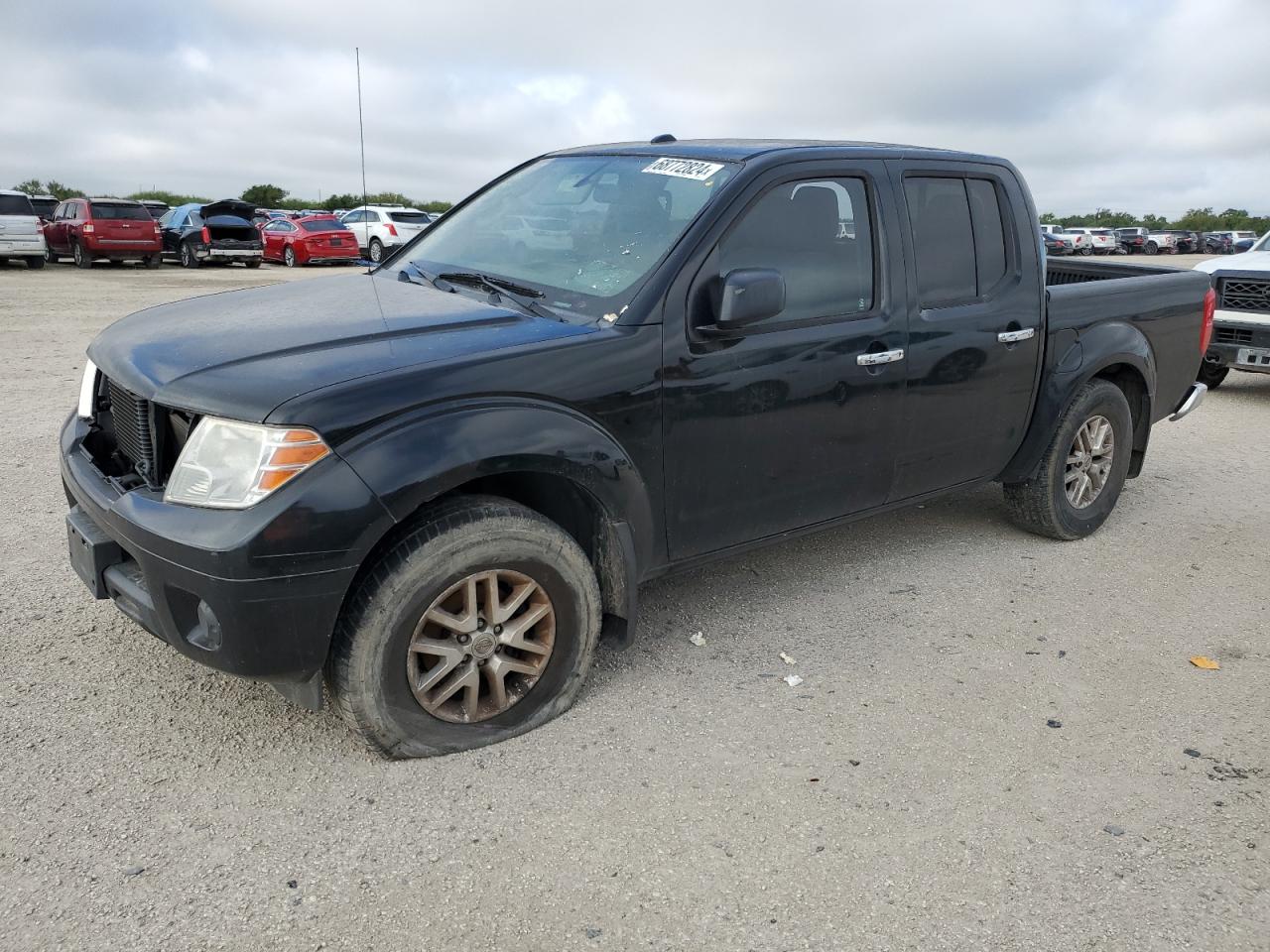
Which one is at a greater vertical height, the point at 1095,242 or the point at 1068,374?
the point at 1068,374

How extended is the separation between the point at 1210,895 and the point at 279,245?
27397 mm

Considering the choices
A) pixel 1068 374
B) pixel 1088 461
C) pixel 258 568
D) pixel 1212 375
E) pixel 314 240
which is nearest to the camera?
pixel 258 568

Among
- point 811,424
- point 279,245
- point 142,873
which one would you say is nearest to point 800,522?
point 811,424

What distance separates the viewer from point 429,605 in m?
2.93

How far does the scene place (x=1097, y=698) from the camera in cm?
357

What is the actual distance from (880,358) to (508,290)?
1.40 m

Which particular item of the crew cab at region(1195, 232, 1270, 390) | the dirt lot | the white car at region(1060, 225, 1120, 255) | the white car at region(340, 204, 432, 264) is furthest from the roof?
the white car at region(1060, 225, 1120, 255)

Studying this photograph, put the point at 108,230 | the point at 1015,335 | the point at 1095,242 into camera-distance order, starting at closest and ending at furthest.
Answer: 1. the point at 1015,335
2. the point at 108,230
3. the point at 1095,242

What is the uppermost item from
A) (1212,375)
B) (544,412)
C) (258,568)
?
(544,412)

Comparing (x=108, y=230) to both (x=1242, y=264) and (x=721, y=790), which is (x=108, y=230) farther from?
(x=721, y=790)

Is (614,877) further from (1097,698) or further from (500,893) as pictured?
(1097,698)

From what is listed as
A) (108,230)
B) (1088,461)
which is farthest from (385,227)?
(1088,461)

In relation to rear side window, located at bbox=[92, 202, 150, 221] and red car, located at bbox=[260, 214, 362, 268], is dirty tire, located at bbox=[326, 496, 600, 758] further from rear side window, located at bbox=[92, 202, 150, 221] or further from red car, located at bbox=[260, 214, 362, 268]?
red car, located at bbox=[260, 214, 362, 268]

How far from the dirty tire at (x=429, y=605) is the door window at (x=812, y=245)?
1104mm
